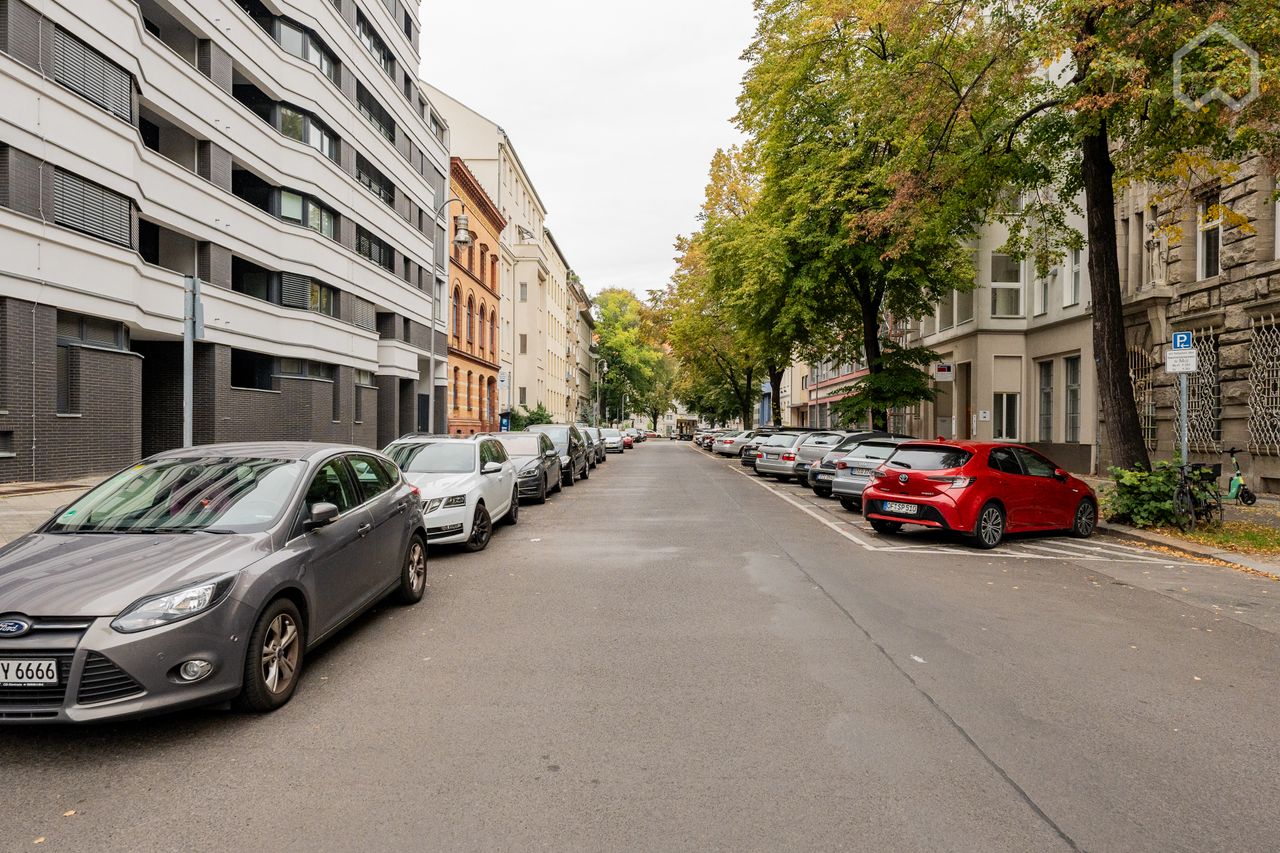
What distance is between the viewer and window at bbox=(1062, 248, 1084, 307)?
25.9 metres

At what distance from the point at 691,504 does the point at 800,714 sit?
43.3 ft

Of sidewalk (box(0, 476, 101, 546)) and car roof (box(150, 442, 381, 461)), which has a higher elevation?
car roof (box(150, 442, 381, 461))

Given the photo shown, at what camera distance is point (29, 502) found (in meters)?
13.5

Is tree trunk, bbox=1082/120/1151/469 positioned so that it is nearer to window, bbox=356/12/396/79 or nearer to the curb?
the curb

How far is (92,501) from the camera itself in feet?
18.7

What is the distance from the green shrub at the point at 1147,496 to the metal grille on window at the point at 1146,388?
943cm

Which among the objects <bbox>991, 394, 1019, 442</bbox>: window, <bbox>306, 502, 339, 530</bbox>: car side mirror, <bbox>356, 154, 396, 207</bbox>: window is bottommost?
<bbox>306, 502, 339, 530</bbox>: car side mirror

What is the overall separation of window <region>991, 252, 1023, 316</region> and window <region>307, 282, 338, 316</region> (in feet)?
76.1

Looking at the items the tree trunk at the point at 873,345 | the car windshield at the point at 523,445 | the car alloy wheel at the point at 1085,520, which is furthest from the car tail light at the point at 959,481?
the tree trunk at the point at 873,345

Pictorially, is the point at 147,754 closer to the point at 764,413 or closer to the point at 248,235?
the point at 248,235

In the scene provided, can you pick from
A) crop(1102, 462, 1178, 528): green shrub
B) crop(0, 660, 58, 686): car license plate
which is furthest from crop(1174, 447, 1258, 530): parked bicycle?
crop(0, 660, 58, 686): car license plate

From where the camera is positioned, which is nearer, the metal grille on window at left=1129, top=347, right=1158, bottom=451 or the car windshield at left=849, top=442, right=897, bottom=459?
the car windshield at left=849, top=442, right=897, bottom=459

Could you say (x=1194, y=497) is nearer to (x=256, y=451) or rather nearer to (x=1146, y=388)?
(x=1146, y=388)

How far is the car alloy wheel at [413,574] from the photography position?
7.53 meters
